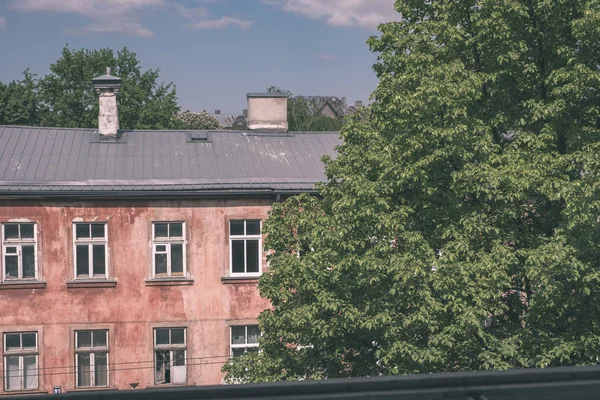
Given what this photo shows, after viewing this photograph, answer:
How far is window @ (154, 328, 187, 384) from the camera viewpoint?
70.8ft

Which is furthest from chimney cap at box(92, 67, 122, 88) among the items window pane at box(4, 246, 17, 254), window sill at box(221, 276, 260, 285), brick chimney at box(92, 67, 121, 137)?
window sill at box(221, 276, 260, 285)

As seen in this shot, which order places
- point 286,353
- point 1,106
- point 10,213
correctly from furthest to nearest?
point 1,106
point 10,213
point 286,353

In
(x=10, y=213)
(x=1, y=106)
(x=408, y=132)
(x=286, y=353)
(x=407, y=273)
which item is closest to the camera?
(x=407, y=273)

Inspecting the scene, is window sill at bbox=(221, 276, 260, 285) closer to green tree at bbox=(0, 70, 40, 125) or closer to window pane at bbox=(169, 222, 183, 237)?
window pane at bbox=(169, 222, 183, 237)

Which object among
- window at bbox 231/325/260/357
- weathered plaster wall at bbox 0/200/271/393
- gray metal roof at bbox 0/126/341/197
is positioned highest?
gray metal roof at bbox 0/126/341/197

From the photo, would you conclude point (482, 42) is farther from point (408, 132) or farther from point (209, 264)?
point (209, 264)

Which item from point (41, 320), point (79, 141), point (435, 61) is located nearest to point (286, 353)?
point (435, 61)

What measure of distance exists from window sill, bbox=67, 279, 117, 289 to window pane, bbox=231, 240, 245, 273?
11.0 feet

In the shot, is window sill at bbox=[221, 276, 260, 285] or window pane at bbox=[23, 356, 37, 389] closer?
window pane at bbox=[23, 356, 37, 389]

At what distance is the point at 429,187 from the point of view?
43.0 feet

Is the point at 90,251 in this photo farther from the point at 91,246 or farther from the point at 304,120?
the point at 304,120

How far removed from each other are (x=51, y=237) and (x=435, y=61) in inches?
475

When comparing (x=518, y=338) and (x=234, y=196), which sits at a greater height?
(x=234, y=196)

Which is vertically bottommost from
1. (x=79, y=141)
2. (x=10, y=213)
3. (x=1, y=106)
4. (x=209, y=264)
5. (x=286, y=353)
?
(x=286, y=353)
